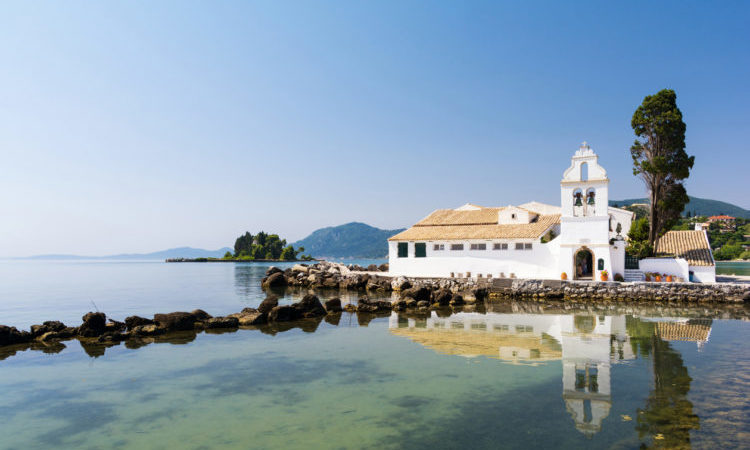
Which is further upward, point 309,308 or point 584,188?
point 584,188

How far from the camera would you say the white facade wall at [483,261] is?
1282 inches

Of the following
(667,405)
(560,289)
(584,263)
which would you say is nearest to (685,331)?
(667,405)

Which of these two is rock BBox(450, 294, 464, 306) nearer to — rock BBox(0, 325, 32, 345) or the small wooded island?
rock BBox(0, 325, 32, 345)

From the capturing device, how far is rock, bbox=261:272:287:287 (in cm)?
4381

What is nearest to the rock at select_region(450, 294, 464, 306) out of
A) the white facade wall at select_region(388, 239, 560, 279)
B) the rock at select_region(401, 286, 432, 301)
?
the rock at select_region(401, 286, 432, 301)

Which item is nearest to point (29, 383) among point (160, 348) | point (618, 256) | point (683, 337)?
point (160, 348)

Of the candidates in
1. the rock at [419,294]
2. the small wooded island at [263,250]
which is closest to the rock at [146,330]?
the rock at [419,294]

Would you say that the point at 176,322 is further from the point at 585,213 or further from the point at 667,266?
the point at 667,266

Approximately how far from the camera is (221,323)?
20.4 m

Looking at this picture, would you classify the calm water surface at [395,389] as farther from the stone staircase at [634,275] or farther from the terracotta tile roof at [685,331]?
the stone staircase at [634,275]

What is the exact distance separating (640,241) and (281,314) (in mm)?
27954

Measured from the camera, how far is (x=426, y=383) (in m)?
11.3

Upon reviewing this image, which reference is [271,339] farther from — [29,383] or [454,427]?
[454,427]

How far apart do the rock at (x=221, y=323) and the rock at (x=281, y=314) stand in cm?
177
